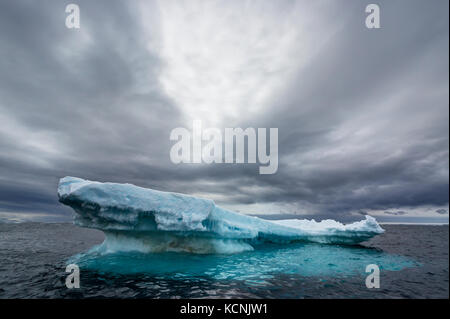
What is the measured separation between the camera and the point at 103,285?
8398 millimetres

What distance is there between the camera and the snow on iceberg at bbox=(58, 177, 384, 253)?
37.6ft

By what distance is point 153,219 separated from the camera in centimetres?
1301

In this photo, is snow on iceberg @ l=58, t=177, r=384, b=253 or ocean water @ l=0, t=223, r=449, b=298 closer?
ocean water @ l=0, t=223, r=449, b=298
